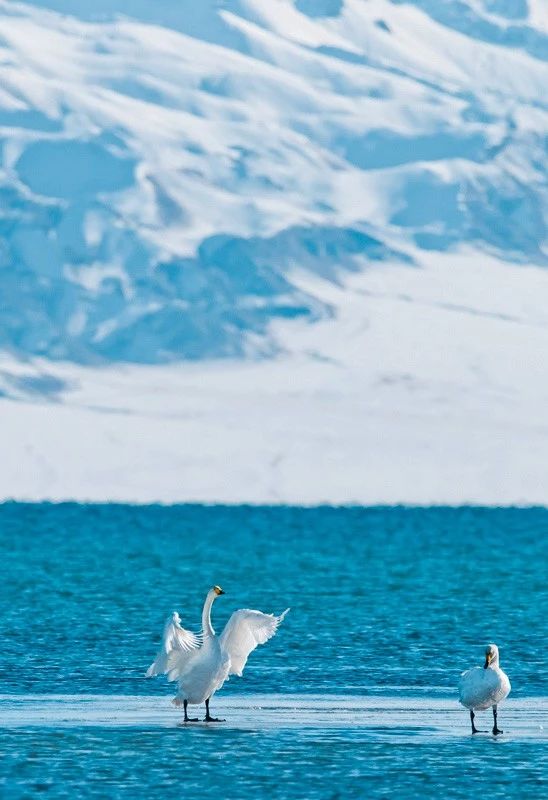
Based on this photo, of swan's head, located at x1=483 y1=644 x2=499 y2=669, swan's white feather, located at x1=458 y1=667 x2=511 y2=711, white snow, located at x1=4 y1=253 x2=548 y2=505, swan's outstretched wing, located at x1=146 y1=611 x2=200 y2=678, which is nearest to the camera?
swan's white feather, located at x1=458 y1=667 x2=511 y2=711

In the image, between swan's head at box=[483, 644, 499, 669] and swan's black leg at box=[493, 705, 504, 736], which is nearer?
swan's black leg at box=[493, 705, 504, 736]

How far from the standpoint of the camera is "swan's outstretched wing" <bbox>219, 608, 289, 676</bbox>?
1094 inches

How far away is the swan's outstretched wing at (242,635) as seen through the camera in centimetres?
2780

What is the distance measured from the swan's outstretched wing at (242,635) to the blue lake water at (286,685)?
0.81 meters

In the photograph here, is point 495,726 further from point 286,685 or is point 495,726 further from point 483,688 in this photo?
point 286,685

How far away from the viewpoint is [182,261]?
19600cm

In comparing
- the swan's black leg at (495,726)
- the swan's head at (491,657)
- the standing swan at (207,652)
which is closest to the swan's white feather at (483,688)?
the swan's black leg at (495,726)

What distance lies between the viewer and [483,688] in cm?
2573

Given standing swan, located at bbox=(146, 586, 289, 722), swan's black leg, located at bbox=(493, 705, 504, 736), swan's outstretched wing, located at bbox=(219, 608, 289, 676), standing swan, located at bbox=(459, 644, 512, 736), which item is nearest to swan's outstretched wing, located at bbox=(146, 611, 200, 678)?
standing swan, located at bbox=(146, 586, 289, 722)

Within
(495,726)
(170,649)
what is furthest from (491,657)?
(170,649)

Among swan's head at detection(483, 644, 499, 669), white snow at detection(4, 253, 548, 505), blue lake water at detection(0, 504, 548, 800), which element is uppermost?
swan's head at detection(483, 644, 499, 669)

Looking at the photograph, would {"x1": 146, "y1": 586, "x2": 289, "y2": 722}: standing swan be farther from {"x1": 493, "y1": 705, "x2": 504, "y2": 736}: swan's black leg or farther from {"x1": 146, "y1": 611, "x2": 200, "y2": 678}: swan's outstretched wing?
{"x1": 493, "y1": 705, "x2": 504, "y2": 736}: swan's black leg

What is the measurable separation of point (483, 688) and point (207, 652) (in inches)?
152

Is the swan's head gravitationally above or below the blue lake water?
above
